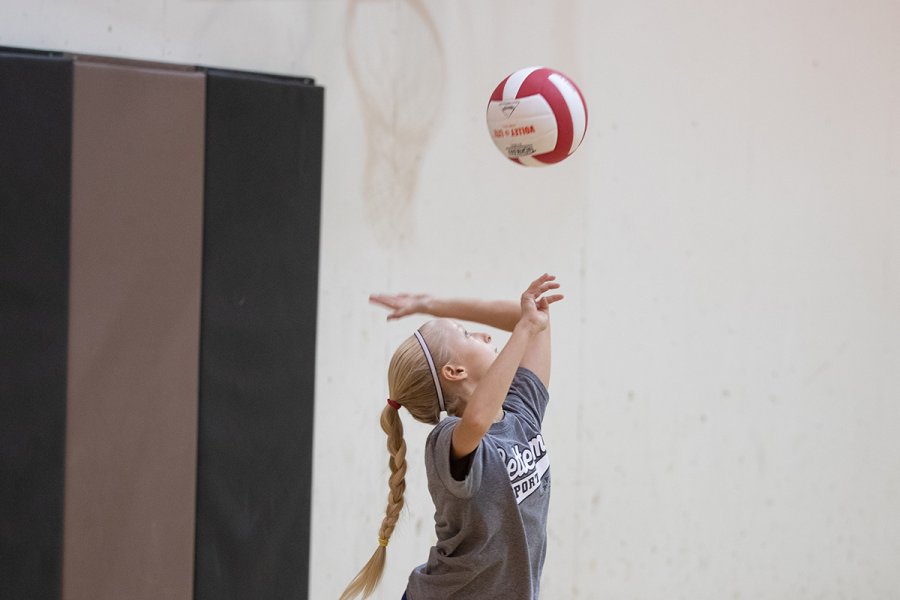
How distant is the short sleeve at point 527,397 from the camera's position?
93.7 inches

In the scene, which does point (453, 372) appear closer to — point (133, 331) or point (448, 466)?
point (448, 466)

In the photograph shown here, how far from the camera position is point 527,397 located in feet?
7.93

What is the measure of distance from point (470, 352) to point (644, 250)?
2.06 metres

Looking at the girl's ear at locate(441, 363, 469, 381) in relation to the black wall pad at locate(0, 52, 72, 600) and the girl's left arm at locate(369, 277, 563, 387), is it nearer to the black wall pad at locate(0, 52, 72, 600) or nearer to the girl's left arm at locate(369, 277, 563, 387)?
the girl's left arm at locate(369, 277, 563, 387)

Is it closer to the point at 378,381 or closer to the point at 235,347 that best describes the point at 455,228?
the point at 378,381

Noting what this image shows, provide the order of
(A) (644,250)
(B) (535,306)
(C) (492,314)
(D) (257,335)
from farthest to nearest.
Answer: (A) (644,250) < (D) (257,335) < (C) (492,314) < (B) (535,306)

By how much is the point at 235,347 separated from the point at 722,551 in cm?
244

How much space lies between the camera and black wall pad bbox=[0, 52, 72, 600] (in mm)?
3041

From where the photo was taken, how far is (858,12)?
4.50 m

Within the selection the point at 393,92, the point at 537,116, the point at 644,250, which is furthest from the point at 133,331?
the point at 644,250

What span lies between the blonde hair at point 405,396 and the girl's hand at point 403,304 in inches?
4.6

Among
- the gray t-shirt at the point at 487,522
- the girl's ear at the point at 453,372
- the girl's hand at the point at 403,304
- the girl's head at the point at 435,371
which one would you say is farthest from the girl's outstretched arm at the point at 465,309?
the gray t-shirt at the point at 487,522

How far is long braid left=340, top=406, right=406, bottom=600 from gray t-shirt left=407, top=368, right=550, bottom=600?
0.59 ft

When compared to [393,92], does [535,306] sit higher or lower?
lower
